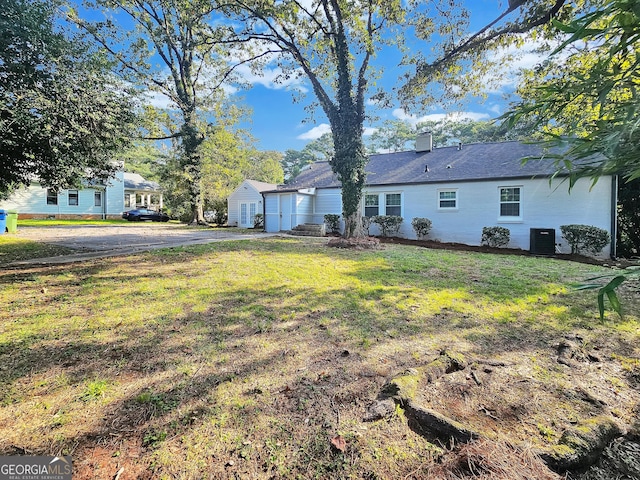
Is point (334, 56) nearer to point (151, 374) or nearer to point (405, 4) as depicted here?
point (405, 4)

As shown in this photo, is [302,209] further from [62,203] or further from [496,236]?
[62,203]

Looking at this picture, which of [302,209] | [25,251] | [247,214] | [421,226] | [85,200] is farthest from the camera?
[85,200]

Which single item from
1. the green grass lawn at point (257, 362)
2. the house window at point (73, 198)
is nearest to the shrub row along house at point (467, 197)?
the green grass lawn at point (257, 362)

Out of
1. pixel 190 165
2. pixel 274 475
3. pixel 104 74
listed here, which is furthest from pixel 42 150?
pixel 190 165

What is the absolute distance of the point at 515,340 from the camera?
3.39m

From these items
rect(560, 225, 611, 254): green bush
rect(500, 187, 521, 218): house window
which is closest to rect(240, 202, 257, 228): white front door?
rect(500, 187, 521, 218): house window

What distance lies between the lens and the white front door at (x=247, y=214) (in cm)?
2106

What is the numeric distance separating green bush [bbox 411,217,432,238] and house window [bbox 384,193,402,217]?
1.17m

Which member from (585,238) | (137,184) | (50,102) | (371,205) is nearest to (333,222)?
(371,205)

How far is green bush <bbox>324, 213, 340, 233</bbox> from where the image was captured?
52.5ft

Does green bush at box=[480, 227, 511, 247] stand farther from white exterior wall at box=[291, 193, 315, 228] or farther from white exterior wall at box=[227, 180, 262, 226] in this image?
white exterior wall at box=[227, 180, 262, 226]

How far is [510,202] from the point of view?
1220 cm

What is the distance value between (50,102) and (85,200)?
96.4 feet

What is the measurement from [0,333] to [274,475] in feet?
11.5
